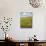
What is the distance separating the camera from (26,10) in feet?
13.0

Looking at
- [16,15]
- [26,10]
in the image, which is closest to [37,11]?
[26,10]

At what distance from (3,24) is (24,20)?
0.69m

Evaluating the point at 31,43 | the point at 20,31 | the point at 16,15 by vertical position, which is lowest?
the point at 31,43

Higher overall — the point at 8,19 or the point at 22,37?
the point at 8,19

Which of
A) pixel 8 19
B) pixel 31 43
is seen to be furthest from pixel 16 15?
pixel 31 43

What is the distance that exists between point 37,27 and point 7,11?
1109mm

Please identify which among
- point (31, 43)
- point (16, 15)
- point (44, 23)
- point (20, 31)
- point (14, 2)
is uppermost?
point (14, 2)

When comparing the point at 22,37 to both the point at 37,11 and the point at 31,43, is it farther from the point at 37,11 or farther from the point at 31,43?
the point at 37,11

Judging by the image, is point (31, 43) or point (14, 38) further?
point (14, 38)

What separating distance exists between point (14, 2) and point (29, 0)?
1.64 feet

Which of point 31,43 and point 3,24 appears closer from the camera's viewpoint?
point 31,43

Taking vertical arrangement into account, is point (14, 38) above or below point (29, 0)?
below

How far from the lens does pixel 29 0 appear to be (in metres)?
4.02

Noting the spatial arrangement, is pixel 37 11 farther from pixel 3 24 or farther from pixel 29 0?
pixel 3 24
